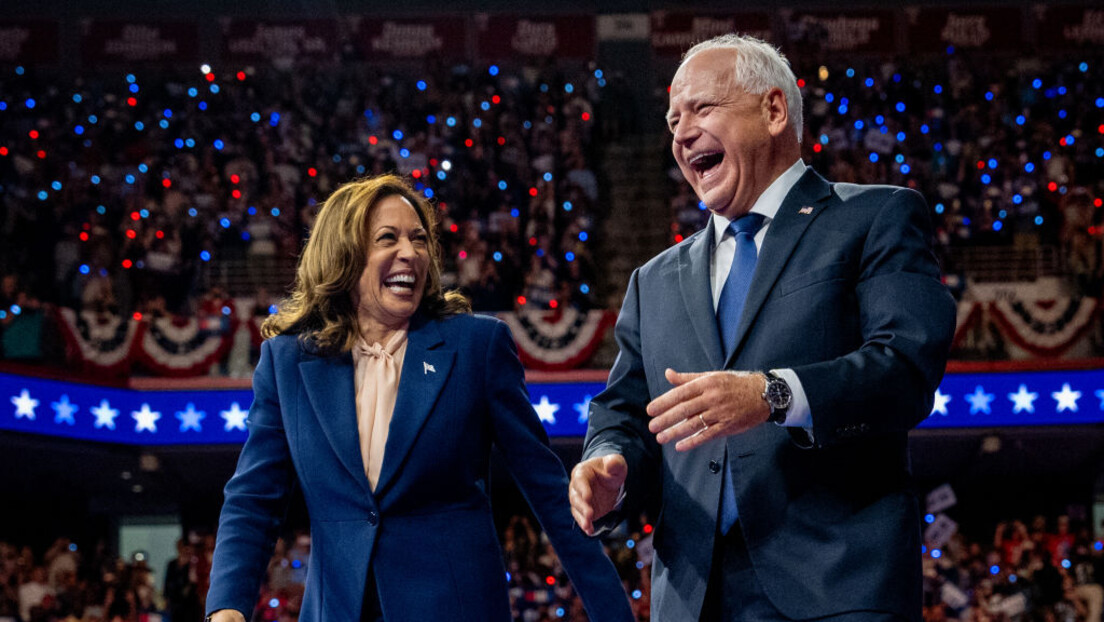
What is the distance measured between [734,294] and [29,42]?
18.3 m

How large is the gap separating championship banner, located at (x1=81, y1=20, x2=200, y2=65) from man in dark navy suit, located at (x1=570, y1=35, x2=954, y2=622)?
17.4 m

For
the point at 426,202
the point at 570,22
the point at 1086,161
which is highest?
the point at 570,22

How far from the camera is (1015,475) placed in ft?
50.8

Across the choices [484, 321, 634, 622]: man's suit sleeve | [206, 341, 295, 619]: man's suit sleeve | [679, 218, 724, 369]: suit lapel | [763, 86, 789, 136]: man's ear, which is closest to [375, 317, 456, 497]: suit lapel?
[484, 321, 634, 622]: man's suit sleeve

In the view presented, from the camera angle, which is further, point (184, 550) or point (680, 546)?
point (184, 550)

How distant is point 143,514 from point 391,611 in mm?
15398

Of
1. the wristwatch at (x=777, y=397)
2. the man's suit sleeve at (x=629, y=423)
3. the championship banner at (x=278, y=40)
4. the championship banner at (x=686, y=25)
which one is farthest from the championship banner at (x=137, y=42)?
the wristwatch at (x=777, y=397)

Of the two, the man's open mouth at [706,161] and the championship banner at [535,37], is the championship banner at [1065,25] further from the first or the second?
the man's open mouth at [706,161]

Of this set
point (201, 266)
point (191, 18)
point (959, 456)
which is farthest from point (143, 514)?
point (959, 456)

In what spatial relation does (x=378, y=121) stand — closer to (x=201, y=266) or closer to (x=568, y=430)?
(x=201, y=266)

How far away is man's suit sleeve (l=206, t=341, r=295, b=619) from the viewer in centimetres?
265

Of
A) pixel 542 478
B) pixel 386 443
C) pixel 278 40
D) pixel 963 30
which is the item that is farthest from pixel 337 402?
pixel 963 30

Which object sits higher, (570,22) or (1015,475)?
(570,22)

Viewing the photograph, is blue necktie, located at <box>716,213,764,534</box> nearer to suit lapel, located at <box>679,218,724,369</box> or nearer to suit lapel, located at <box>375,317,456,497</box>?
suit lapel, located at <box>679,218,724,369</box>
